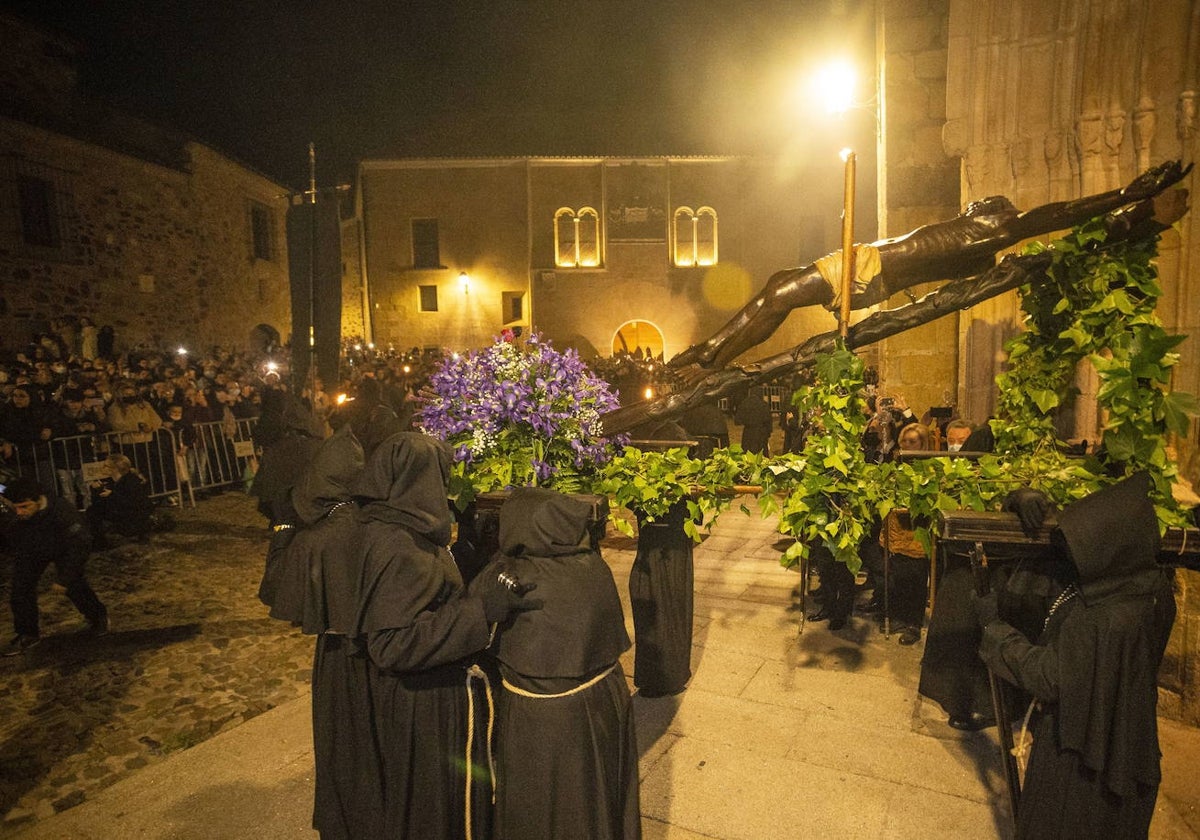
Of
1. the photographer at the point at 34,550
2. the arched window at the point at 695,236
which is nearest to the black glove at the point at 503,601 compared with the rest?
the photographer at the point at 34,550

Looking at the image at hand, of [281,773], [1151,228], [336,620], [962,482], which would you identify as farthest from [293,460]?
[1151,228]

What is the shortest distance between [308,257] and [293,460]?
2518 mm

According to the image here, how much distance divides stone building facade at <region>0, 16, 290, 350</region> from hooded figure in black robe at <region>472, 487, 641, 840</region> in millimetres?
17205

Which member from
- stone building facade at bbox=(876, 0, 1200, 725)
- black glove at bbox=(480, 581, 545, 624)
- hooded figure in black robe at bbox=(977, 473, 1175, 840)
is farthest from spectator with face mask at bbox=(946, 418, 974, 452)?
black glove at bbox=(480, 581, 545, 624)

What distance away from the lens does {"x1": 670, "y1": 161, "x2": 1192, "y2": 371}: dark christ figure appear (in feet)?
15.4

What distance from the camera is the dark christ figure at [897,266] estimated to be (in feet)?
15.4

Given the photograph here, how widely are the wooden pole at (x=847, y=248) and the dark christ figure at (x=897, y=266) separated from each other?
285 millimetres

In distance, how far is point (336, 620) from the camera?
10.9ft

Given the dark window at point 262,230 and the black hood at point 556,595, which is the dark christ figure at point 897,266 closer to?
the black hood at point 556,595

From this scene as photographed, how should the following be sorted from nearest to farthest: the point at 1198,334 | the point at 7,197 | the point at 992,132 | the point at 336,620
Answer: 1. the point at 336,620
2. the point at 1198,334
3. the point at 992,132
4. the point at 7,197

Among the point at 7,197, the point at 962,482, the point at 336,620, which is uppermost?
the point at 7,197

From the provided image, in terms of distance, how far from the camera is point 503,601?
2771mm

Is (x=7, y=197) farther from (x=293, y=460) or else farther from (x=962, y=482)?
(x=962, y=482)

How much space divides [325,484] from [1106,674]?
3.73 metres
